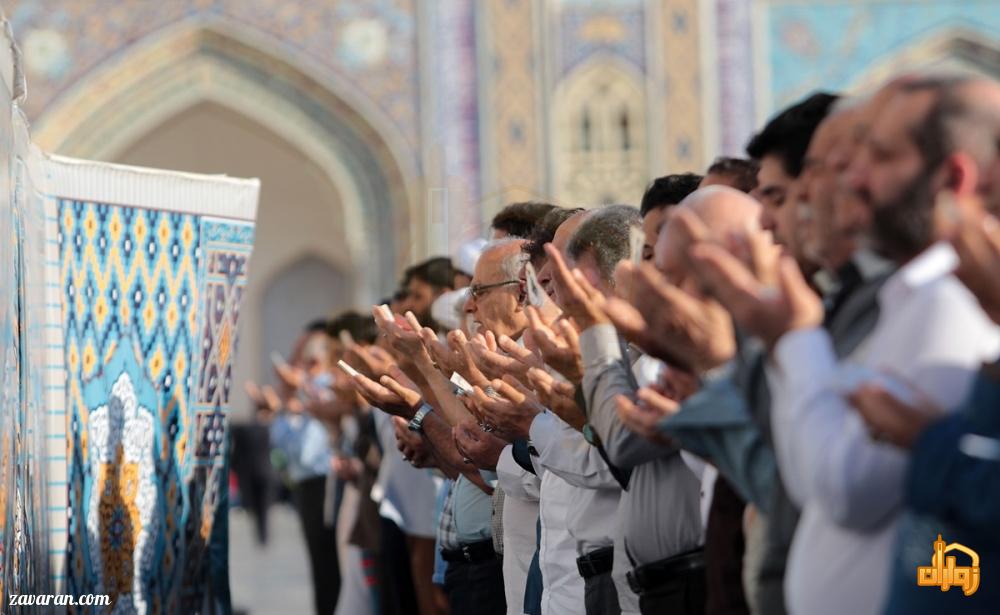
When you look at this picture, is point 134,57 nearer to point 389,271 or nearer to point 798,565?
point 389,271

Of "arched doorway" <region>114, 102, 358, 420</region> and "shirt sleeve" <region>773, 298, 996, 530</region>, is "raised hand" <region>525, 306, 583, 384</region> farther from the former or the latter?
"arched doorway" <region>114, 102, 358, 420</region>

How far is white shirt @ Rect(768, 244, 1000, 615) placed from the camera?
2.16m

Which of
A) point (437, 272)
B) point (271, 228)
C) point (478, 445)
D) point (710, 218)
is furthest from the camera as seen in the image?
point (271, 228)

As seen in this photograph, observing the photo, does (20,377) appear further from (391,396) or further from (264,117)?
(264,117)

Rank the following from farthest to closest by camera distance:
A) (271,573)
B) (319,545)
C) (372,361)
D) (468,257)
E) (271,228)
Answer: (271,228) < (271,573) < (319,545) < (468,257) < (372,361)

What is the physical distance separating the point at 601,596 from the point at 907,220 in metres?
1.53

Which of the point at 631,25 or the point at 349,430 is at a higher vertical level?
the point at 631,25

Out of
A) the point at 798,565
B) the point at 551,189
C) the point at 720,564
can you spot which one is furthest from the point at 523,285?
the point at 551,189

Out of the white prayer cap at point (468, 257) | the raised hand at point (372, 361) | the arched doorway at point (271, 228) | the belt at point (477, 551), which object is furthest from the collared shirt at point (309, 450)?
the arched doorway at point (271, 228)

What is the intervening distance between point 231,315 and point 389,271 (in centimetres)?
1107

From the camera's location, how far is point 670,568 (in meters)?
3.19

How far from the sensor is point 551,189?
15.8 meters

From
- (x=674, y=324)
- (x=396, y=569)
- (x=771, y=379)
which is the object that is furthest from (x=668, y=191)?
(x=396, y=569)

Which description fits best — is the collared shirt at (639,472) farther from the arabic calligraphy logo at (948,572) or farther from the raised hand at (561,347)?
the arabic calligraphy logo at (948,572)
